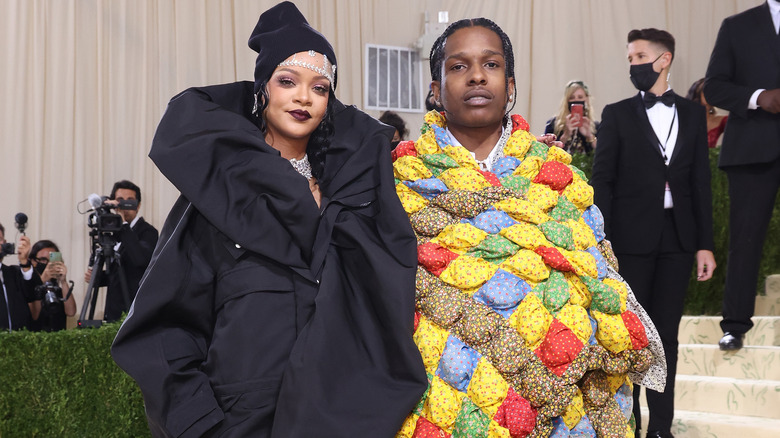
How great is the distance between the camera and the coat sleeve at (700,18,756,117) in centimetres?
434

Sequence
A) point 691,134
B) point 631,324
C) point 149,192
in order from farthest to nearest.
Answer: point 149,192 < point 691,134 < point 631,324

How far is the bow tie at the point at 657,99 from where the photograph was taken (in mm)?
4121

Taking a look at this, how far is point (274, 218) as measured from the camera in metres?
2.15

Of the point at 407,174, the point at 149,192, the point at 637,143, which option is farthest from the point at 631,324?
the point at 149,192

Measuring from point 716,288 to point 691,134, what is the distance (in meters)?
2.10

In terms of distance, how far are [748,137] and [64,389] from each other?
→ 11.3 ft

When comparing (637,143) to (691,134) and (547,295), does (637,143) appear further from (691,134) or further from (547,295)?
(547,295)

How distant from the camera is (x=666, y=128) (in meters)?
4.10

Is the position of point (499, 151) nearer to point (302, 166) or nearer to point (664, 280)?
point (302, 166)

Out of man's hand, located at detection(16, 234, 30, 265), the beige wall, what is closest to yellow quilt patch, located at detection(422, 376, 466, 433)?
man's hand, located at detection(16, 234, 30, 265)

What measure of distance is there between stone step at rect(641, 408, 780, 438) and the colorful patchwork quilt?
187cm

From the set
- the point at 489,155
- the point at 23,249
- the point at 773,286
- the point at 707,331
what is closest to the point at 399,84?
the point at 23,249

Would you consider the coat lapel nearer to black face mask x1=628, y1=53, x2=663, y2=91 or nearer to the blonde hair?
black face mask x1=628, y1=53, x2=663, y2=91

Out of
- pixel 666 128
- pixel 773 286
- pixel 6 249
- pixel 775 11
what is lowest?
pixel 773 286
